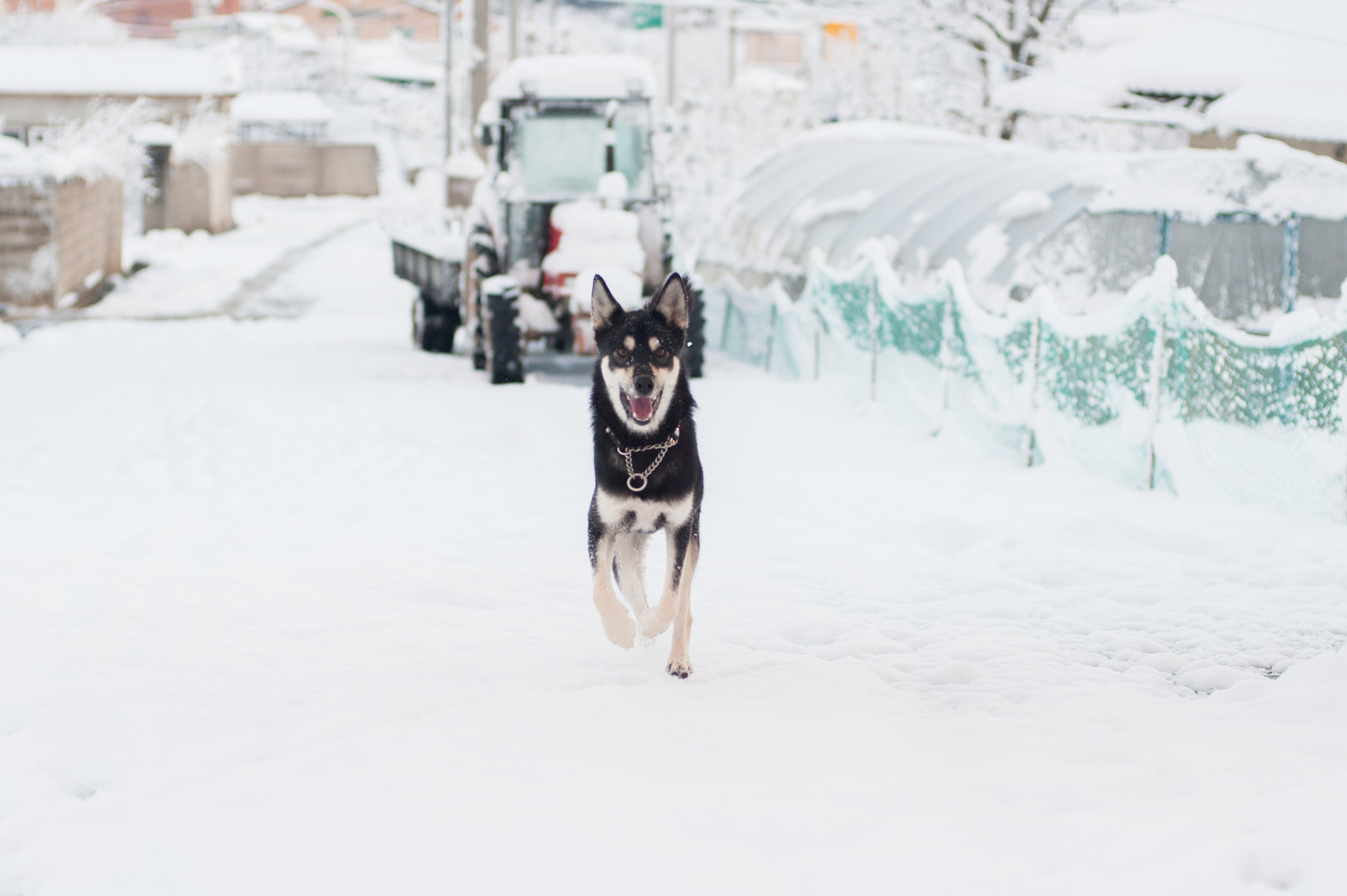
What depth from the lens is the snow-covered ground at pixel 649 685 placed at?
351 centimetres

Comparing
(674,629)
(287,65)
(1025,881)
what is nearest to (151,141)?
(674,629)

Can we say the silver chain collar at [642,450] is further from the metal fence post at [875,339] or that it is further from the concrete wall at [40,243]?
the concrete wall at [40,243]

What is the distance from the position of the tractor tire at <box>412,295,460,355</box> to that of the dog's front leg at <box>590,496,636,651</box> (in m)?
11.0

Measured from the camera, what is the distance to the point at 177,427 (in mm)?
10719

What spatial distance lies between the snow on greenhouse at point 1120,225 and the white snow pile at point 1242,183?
11 millimetres

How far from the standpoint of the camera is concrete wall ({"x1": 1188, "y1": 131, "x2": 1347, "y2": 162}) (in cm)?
1571

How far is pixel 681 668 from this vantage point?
5.00 m

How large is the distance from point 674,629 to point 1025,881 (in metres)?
1.95

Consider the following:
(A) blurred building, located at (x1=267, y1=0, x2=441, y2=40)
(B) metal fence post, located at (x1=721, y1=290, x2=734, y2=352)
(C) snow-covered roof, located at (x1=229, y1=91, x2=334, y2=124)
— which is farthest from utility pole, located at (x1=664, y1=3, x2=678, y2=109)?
(A) blurred building, located at (x1=267, y1=0, x2=441, y2=40)

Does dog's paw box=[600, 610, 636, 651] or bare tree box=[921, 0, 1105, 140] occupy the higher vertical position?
bare tree box=[921, 0, 1105, 140]

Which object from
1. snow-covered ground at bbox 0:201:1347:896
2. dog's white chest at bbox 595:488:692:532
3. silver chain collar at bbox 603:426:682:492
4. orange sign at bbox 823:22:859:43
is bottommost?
snow-covered ground at bbox 0:201:1347:896

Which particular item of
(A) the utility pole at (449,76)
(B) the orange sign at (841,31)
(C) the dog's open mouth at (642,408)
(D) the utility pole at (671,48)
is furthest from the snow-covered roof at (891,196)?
(B) the orange sign at (841,31)

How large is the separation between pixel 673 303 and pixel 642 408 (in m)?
0.45

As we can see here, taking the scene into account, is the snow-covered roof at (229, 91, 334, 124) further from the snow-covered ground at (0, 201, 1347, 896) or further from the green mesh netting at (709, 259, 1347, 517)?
the snow-covered ground at (0, 201, 1347, 896)
